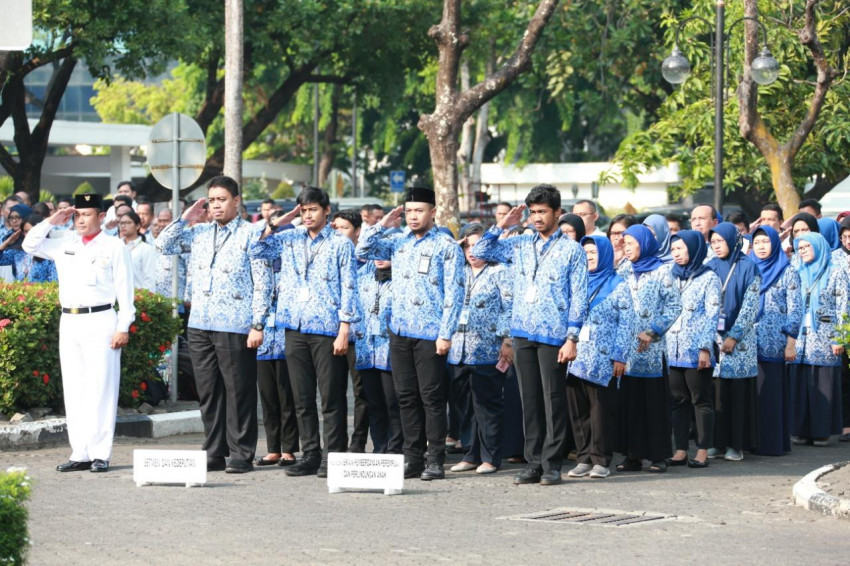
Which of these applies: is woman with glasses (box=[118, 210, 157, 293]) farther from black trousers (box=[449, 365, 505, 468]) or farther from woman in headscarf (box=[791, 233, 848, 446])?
woman in headscarf (box=[791, 233, 848, 446])

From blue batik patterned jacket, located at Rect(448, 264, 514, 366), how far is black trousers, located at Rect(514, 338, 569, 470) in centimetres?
48

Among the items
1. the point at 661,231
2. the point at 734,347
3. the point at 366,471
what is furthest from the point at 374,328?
the point at 734,347

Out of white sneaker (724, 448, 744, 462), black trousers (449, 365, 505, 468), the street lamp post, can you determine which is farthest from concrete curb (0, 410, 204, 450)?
the street lamp post

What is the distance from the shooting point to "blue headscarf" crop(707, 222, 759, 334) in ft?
40.6

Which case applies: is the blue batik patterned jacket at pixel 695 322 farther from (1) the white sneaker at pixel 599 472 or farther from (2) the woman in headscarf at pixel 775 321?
(1) the white sneaker at pixel 599 472

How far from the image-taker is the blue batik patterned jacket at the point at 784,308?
43.2 feet

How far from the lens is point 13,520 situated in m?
6.18

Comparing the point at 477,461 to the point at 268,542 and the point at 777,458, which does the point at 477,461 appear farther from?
the point at 268,542

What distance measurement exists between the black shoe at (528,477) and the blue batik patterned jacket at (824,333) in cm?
401

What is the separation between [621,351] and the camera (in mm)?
11102

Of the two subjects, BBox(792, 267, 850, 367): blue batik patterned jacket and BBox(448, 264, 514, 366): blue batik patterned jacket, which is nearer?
BBox(448, 264, 514, 366): blue batik patterned jacket

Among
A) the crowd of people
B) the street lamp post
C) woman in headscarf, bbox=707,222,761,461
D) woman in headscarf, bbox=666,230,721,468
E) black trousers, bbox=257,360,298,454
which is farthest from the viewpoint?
the street lamp post

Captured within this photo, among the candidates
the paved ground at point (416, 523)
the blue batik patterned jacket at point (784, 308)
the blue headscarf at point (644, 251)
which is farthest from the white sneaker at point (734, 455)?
the blue headscarf at point (644, 251)

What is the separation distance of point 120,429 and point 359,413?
2544mm
